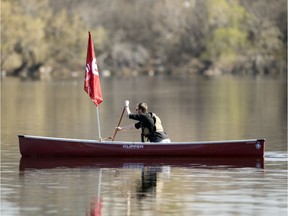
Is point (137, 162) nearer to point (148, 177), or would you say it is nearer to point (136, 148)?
point (136, 148)

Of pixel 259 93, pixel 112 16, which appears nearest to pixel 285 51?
pixel 112 16

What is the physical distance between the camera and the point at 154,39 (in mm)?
138625

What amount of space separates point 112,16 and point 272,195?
128367mm

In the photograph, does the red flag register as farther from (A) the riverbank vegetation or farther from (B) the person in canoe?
(A) the riverbank vegetation

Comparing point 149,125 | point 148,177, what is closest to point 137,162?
point 149,125

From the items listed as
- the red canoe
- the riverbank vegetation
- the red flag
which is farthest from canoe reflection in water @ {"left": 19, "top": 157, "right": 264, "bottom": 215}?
the riverbank vegetation

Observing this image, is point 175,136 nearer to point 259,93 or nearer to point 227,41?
point 259,93

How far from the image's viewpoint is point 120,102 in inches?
2256

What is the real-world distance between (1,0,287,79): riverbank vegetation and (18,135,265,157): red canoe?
8153 cm

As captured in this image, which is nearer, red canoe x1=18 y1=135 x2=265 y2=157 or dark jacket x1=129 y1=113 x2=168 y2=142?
red canoe x1=18 y1=135 x2=265 y2=157

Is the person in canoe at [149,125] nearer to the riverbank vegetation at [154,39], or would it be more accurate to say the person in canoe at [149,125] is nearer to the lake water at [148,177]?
the lake water at [148,177]

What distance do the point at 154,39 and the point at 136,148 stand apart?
112433 mm

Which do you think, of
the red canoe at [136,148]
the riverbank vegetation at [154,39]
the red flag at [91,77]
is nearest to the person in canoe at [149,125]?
the red canoe at [136,148]

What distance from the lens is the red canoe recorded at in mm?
26656
